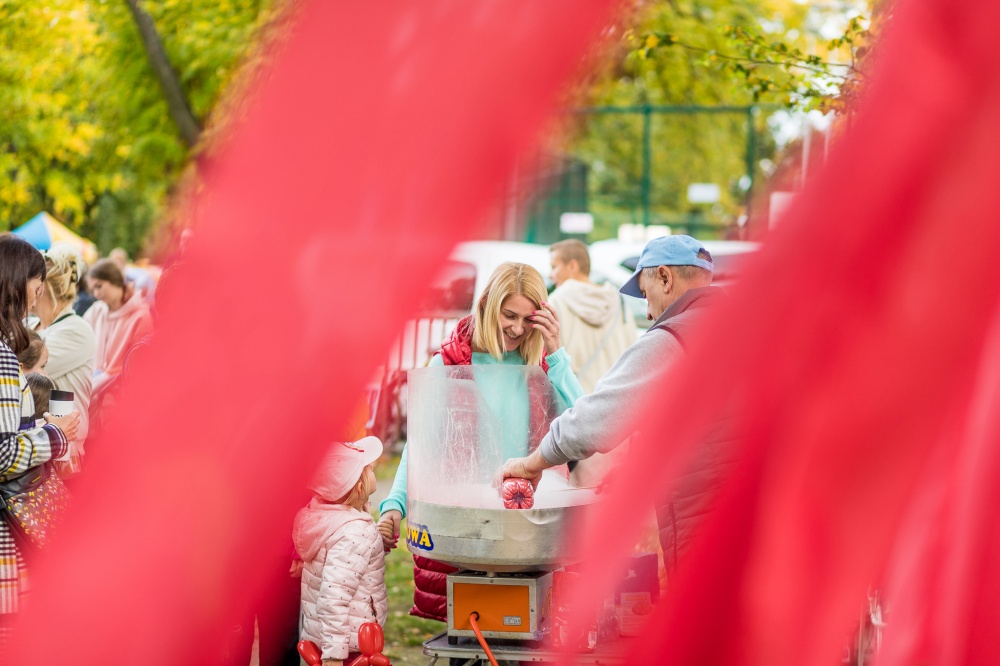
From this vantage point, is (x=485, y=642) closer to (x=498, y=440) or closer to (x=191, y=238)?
(x=498, y=440)

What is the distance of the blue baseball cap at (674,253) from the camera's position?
3.28 m

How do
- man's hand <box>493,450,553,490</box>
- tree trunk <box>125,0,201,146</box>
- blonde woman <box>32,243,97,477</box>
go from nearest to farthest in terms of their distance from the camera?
man's hand <box>493,450,553,490</box> < blonde woman <box>32,243,97,477</box> < tree trunk <box>125,0,201,146</box>

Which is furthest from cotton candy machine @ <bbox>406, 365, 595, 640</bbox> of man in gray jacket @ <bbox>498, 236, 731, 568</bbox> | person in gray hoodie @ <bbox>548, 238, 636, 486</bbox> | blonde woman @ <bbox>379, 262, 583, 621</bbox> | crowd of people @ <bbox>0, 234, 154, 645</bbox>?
person in gray hoodie @ <bbox>548, 238, 636, 486</bbox>

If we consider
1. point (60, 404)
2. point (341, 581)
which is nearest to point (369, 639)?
point (341, 581)

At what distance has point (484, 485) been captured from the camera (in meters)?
3.14

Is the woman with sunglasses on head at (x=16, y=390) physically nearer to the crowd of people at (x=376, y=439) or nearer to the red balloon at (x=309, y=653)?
the crowd of people at (x=376, y=439)

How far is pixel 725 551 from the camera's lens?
608 mm

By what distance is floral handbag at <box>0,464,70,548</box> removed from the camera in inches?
118

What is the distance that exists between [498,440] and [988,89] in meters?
2.62

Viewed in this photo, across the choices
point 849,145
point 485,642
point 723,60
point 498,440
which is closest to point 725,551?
point 849,145

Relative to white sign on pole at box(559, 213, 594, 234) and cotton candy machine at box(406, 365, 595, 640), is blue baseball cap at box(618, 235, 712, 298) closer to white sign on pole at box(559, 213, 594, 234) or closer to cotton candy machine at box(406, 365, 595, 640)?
cotton candy machine at box(406, 365, 595, 640)

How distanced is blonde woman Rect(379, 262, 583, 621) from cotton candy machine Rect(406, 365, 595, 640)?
49cm

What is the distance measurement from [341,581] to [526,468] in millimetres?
906

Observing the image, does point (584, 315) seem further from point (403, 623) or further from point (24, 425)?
point (24, 425)
